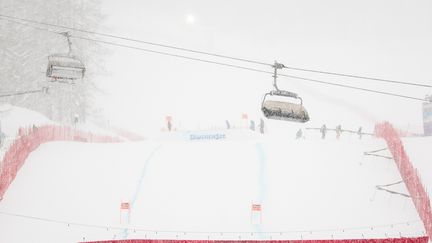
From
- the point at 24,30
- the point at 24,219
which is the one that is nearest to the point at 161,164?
the point at 24,219

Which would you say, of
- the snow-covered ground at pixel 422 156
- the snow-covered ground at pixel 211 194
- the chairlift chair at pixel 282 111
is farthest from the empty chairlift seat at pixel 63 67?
the snow-covered ground at pixel 422 156

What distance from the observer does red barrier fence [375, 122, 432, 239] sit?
50.1 ft

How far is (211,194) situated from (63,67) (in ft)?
22.7

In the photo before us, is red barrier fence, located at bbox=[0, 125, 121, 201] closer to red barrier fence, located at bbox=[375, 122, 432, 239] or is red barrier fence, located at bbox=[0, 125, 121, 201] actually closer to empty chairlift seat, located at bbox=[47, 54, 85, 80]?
empty chairlift seat, located at bbox=[47, 54, 85, 80]

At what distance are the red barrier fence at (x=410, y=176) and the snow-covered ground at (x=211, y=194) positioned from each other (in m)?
0.33

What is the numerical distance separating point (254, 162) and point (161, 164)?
393 centimetres

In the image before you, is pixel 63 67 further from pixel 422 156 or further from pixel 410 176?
pixel 422 156

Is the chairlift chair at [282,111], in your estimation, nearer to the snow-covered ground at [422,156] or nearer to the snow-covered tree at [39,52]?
the snow-covered ground at [422,156]

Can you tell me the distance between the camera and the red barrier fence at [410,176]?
50.1 feet

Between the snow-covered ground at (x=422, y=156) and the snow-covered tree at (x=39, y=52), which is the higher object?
the snow-covered tree at (x=39, y=52)

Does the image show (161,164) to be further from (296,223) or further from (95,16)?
(95,16)

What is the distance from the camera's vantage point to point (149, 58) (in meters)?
77.1

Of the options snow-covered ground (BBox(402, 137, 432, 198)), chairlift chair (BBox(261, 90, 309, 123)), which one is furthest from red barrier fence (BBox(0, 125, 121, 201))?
snow-covered ground (BBox(402, 137, 432, 198))

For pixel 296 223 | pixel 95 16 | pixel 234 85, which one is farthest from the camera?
pixel 234 85
